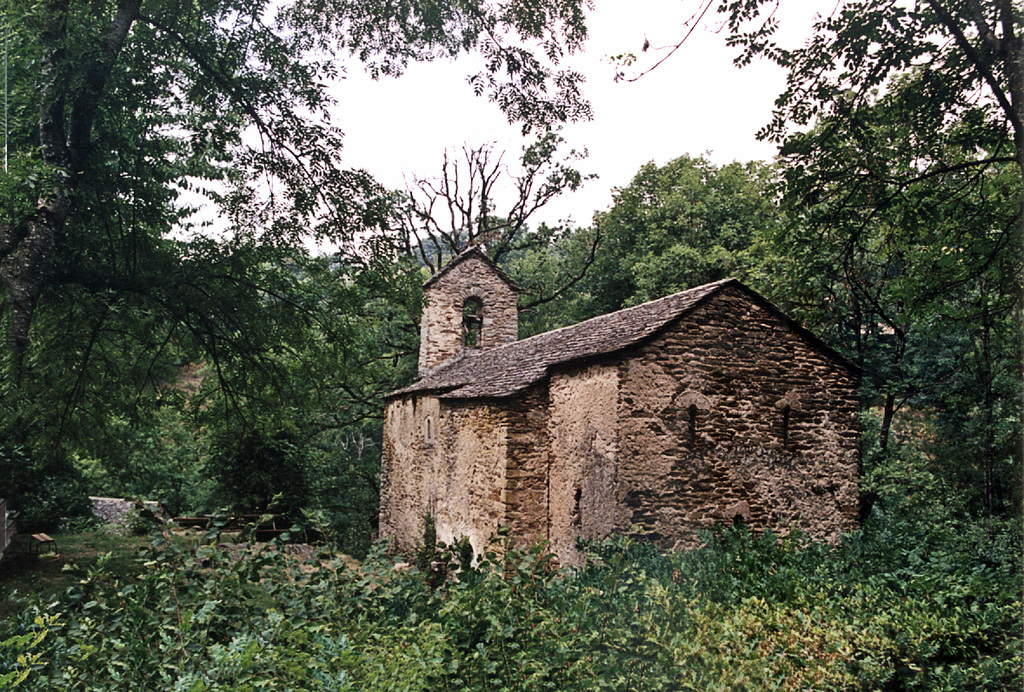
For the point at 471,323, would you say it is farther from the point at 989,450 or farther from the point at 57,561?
the point at 989,450

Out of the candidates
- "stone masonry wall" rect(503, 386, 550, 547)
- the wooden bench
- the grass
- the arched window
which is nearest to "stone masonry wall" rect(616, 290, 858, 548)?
"stone masonry wall" rect(503, 386, 550, 547)

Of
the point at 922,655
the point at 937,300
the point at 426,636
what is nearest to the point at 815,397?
the point at 937,300

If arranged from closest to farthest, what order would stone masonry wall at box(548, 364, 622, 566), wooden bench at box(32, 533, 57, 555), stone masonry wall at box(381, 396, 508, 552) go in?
stone masonry wall at box(548, 364, 622, 566) → stone masonry wall at box(381, 396, 508, 552) → wooden bench at box(32, 533, 57, 555)

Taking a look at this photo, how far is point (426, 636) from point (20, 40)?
850cm

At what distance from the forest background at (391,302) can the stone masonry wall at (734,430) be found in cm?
97

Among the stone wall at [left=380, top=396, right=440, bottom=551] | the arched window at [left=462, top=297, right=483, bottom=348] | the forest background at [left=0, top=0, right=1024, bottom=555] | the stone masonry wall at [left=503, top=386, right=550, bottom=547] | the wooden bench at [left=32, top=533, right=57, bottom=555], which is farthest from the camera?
the arched window at [left=462, top=297, right=483, bottom=348]

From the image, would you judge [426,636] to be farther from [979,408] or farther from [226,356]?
[979,408]

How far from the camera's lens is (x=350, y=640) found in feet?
12.7

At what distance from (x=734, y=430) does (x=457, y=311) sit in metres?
10.9

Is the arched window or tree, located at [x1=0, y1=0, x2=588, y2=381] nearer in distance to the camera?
tree, located at [x1=0, y1=0, x2=588, y2=381]

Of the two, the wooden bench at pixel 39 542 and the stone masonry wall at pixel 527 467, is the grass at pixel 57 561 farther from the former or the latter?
the stone masonry wall at pixel 527 467

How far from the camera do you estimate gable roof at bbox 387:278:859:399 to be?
8.89 m

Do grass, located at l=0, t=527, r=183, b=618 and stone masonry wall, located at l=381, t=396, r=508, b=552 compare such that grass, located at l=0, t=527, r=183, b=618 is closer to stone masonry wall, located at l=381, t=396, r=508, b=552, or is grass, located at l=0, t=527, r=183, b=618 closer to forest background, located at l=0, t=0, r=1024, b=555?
forest background, located at l=0, t=0, r=1024, b=555

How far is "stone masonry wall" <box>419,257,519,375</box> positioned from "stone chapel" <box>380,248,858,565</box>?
686cm
